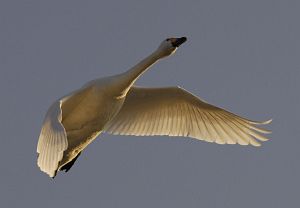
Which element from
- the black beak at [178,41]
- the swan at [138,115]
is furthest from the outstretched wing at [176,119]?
the black beak at [178,41]

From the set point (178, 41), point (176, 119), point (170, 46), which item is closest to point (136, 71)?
point (170, 46)

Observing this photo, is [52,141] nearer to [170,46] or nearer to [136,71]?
[136,71]

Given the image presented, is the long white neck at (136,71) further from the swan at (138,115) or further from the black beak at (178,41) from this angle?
the black beak at (178,41)

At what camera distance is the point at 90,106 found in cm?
2184

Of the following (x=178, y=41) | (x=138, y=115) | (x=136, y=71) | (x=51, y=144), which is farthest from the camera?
(x=138, y=115)

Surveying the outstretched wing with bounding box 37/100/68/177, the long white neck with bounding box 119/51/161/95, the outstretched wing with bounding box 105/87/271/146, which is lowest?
the outstretched wing with bounding box 105/87/271/146

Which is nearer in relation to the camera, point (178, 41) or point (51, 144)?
point (51, 144)

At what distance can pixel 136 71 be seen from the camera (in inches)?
861

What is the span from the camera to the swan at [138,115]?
859 inches

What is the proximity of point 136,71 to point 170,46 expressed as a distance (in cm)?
102

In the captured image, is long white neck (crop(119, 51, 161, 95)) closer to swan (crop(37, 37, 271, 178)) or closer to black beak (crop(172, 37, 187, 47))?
swan (crop(37, 37, 271, 178))

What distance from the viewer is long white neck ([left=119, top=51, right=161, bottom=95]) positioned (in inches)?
860

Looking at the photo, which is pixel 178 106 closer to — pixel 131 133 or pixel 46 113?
pixel 131 133

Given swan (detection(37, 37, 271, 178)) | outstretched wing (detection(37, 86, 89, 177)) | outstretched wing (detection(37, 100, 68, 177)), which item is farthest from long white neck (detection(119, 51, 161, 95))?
outstretched wing (detection(37, 100, 68, 177))
